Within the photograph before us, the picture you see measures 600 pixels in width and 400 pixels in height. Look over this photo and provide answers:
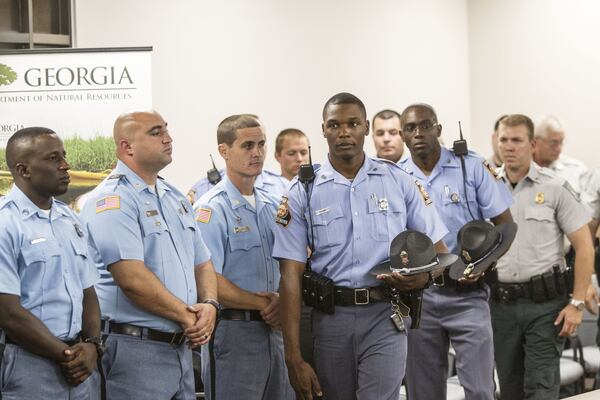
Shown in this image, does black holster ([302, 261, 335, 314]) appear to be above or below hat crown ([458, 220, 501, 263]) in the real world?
below

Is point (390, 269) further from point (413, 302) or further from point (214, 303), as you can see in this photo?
point (214, 303)

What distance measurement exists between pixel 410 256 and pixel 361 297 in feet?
0.84

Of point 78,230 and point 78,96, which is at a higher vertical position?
point 78,96

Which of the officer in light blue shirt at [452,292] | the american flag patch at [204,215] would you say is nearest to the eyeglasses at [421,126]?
the officer in light blue shirt at [452,292]

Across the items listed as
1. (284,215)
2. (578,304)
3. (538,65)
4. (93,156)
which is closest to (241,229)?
(284,215)

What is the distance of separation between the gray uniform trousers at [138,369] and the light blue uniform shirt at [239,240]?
61cm

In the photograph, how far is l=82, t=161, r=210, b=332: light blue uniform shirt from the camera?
355 cm

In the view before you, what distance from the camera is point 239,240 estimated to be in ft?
13.6

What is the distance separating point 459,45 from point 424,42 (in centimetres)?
42

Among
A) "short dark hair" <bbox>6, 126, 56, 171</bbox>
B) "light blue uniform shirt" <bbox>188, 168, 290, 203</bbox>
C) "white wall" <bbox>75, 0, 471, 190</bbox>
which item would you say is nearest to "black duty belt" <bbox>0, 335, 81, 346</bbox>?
"short dark hair" <bbox>6, 126, 56, 171</bbox>

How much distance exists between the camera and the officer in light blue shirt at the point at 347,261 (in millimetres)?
3723

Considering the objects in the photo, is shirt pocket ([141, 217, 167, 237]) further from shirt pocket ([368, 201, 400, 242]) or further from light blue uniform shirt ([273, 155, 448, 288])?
shirt pocket ([368, 201, 400, 242])

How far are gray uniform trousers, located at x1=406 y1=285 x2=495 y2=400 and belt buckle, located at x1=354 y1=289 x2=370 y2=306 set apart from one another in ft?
2.77

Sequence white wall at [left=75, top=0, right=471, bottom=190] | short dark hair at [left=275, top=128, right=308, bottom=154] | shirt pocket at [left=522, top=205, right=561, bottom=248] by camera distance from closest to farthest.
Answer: shirt pocket at [left=522, top=205, right=561, bottom=248] < short dark hair at [left=275, top=128, right=308, bottom=154] < white wall at [left=75, top=0, right=471, bottom=190]
